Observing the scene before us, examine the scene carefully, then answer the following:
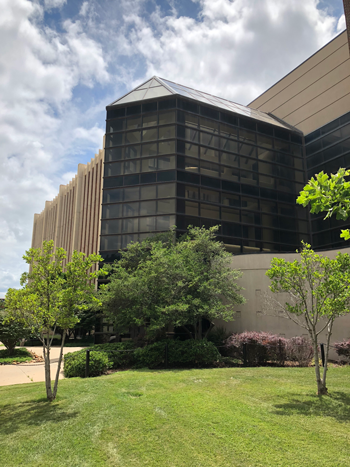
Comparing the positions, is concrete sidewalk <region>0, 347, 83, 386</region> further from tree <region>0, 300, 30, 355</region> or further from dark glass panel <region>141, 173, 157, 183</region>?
dark glass panel <region>141, 173, 157, 183</region>

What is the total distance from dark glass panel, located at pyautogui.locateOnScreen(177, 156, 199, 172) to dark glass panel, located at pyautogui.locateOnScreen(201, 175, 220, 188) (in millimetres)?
911

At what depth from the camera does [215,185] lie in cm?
2581

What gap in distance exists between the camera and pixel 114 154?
26.5m

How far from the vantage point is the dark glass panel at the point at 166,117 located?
25922mm

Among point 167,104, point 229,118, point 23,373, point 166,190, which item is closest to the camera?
point 23,373

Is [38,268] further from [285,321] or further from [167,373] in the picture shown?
[285,321]

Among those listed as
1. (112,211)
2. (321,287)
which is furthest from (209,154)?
(321,287)

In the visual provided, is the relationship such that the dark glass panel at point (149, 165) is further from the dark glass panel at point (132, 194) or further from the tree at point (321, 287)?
the tree at point (321, 287)

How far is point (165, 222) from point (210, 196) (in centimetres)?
415

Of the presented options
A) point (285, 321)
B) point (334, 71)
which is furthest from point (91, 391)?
point (334, 71)

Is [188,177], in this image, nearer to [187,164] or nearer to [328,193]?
[187,164]

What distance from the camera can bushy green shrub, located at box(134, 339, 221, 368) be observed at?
14055 mm

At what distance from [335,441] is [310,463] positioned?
1.09 meters

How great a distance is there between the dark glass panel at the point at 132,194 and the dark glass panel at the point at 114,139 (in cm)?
404
